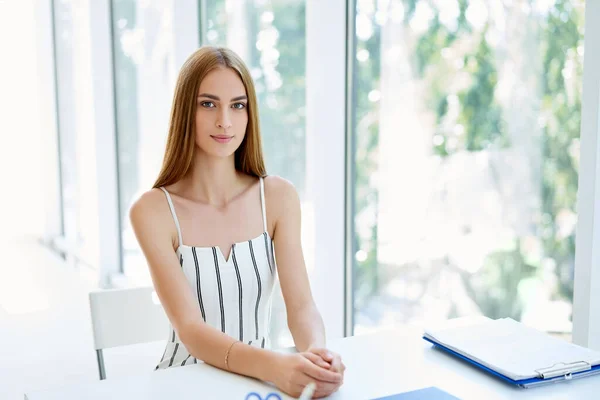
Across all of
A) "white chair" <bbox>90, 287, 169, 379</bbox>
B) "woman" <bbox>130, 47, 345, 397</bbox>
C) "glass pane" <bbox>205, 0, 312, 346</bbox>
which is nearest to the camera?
"woman" <bbox>130, 47, 345, 397</bbox>

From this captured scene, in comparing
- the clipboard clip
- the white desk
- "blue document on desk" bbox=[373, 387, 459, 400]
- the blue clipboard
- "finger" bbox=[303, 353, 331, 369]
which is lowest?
the white desk

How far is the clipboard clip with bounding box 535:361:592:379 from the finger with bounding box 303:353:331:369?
0.38 metres

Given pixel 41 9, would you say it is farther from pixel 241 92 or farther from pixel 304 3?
pixel 241 92

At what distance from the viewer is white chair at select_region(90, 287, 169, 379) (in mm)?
1773

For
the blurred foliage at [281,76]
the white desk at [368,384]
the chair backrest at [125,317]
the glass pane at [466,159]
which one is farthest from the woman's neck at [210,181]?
the blurred foliage at [281,76]

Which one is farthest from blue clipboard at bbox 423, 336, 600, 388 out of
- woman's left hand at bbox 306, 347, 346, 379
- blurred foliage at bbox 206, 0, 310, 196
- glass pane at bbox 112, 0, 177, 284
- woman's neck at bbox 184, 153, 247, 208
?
glass pane at bbox 112, 0, 177, 284

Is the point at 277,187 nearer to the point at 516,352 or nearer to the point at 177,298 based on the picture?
the point at 177,298

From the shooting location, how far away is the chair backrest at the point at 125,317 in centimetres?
177

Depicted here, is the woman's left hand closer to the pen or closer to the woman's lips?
the pen

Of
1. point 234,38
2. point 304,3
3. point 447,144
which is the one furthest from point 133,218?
point 234,38

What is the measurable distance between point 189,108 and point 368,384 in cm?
74

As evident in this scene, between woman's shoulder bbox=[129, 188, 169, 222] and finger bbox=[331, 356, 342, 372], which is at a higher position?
woman's shoulder bbox=[129, 188, 169, 222]

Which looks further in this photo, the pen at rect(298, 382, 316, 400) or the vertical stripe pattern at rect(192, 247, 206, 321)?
the vertical stripe pattern at rect(192, 247, 206, 321)

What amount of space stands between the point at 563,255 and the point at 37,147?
5762mm
